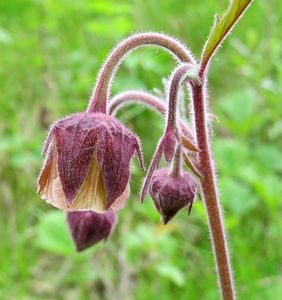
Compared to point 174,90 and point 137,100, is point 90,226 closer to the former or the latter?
point 137,100

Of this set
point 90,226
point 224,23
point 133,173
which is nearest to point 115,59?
point 224,23

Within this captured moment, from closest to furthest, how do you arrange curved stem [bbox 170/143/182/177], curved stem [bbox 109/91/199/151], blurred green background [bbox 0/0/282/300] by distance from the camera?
curved stem [bbox 170/143/182/177]
curved stem [bbox 109/91/199/151]
blurred green background [bbox 0/0/282/300]

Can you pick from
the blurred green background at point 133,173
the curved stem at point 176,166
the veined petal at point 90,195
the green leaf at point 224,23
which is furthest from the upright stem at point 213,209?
the blurred green background at point 133,173

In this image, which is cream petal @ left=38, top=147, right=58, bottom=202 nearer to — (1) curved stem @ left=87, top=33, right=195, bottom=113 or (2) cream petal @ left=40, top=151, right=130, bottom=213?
(2) cream petal @ left=40, top=151, right=130, bottom=213

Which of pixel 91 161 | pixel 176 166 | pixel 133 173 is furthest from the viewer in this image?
pixel 133 173

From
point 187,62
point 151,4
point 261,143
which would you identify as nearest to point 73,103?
point 261,143

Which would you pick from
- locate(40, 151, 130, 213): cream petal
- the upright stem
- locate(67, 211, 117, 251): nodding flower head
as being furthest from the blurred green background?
locate(40, 151, 130, 213): cream petal
